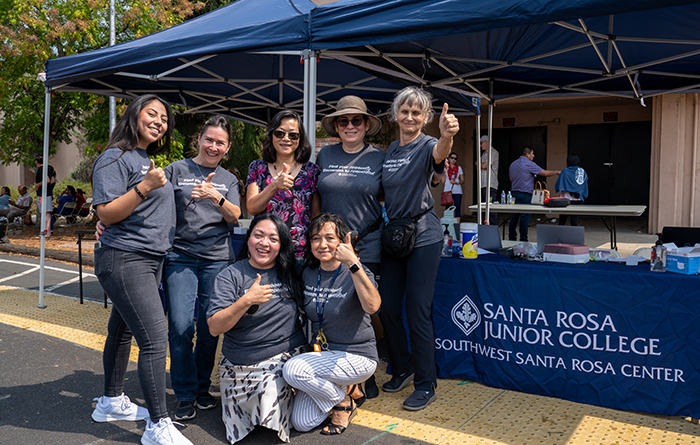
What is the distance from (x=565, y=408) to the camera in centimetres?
313

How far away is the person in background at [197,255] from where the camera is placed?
3008 mm

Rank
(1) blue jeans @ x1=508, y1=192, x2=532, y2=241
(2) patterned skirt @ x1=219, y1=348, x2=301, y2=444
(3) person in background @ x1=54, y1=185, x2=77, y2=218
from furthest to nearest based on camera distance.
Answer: (3) person in background @ x1=54, y1=185, x2=77, y2=218, (1) blue jeans @ x1=508, y1=192, x2=532, y2=241, (2) patterned skirt @ x1=219, y1=348, x2=301, y2=444

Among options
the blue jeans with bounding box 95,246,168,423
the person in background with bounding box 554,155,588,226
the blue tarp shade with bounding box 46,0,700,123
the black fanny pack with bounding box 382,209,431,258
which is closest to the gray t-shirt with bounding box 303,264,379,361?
the black fanny pack with bounding box 382,209,431,258

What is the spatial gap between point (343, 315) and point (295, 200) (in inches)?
31.3

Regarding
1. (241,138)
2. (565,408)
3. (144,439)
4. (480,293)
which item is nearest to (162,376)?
(144,439)

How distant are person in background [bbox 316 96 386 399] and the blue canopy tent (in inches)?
17.5

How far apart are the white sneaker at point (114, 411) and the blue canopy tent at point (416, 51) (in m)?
2.17

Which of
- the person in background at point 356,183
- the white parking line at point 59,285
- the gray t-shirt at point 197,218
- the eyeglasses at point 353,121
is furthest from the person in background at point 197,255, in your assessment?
the white parking line at point 59,285

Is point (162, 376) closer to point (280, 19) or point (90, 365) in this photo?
point (90, 365)

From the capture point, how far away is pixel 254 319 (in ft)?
9.43

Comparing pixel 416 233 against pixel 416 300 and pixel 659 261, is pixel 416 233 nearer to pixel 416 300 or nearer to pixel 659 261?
pixel 416 300

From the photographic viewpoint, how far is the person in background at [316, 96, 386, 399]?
320cm

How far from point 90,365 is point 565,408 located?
3.48m

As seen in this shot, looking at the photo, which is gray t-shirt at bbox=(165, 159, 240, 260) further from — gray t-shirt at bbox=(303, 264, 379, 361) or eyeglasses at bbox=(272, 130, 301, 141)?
gray t-shirt at bbox=(303, 264, 379, 361)
